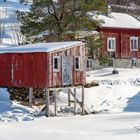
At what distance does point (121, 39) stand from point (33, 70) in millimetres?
30571

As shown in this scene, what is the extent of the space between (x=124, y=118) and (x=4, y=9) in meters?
62.1

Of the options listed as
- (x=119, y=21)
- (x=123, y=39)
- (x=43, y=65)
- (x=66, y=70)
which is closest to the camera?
(x=43, y=65)

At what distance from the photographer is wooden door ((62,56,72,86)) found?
103 feet

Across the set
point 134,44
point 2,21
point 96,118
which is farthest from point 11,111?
point 2,21

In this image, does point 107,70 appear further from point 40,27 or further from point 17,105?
point 17,105

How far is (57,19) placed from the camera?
40.6 metres

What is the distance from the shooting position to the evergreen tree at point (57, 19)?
3981 centimetres

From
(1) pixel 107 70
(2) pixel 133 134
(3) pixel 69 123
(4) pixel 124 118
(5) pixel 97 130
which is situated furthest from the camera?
(1) pixel 107 70

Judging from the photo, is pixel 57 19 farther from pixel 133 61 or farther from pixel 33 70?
pixel 133 61

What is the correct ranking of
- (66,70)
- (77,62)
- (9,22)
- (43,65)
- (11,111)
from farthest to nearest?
(9,22), (77,62), (66,70), (43,65), (11,111)

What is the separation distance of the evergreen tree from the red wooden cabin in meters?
7.08

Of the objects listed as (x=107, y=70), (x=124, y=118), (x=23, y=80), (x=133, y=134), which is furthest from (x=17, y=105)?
(x=107, y=70)

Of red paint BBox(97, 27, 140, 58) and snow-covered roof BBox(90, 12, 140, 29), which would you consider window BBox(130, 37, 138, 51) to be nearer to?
red paint BBox(97, 27, 140, 58)

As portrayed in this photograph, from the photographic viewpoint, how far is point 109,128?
845 inches
